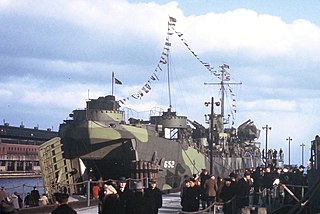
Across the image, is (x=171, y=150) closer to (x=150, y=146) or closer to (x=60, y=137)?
(x=150, y=146)

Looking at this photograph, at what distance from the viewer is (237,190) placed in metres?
19.0

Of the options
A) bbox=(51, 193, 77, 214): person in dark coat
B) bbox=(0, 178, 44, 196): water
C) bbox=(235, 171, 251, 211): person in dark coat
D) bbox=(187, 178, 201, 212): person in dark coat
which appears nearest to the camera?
bbox=(51, 193, 77, 214): person in dark coat

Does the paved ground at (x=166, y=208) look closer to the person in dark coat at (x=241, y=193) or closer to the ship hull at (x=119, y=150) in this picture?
the person in dark coat at (x=241, y=193)

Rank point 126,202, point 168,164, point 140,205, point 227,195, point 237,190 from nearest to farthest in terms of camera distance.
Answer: point 140,205, point 126,202, point 237,190, point 227,195, point 168,164

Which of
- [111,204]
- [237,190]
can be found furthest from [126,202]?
[237,190]

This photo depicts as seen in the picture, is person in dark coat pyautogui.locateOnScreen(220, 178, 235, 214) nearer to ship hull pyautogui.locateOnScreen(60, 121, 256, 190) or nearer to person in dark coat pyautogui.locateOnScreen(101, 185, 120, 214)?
person in dark coat pyautogui.locateOnScreen(101, 185, 120, 214)

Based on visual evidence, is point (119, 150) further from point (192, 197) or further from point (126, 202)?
point (126, 202)

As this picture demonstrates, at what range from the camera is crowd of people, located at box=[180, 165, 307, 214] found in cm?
1861

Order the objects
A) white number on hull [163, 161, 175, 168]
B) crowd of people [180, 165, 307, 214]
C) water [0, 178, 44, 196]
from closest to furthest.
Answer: crowd of people [180, 165, 307, 214] < white number on hull [163, 161, 175, 168] < water [0, 178, 44, 196]

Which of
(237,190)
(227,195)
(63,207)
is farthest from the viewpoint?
(227,195)

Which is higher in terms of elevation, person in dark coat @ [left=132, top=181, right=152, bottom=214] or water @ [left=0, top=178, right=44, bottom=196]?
person in dark coat @ [left=132, top=181, right=152, bottom=214]

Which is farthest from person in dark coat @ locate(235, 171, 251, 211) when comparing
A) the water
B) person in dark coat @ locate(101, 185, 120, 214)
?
the water

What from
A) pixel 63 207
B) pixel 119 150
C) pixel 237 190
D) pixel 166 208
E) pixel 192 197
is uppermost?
pixel 119 150

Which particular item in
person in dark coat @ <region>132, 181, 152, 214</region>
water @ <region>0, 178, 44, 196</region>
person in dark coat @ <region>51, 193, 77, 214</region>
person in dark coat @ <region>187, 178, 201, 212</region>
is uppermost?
person in dark coat @ <region>51, 193, 77, 214</region>
